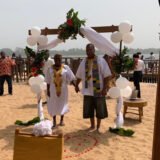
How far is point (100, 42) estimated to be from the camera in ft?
23.2

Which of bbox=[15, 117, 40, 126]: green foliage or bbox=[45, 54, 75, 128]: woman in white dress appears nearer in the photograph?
bbox=[45, 54, 75, 128]: woman in white dress

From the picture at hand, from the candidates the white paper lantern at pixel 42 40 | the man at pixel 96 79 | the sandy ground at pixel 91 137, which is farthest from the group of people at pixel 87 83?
the white paper lantern at pixel 42 40

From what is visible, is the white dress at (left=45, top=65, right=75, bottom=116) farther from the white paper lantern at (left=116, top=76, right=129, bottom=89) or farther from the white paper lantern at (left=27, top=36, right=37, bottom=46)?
the white paper lantern at (left=116, top=76, right=129, bottom=89)

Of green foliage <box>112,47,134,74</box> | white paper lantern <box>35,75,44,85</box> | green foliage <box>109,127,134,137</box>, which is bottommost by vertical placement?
green foliage <box>109,127,134,137</box>

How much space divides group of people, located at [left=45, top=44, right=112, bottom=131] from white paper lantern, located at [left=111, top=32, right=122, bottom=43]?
494 millimetres

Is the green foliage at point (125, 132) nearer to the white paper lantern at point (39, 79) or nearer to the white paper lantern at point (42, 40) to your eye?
the white paper lantern at point (39, 79)

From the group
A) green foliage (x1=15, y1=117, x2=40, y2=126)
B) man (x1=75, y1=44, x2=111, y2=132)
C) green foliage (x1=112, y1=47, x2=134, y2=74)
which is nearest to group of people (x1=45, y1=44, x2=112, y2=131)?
man (x1=75, y1=44, x2=111, y2=132)

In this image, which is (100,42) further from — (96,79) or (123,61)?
(96,79)

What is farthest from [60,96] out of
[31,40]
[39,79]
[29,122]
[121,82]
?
[31,40]

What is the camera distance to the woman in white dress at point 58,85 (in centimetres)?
733

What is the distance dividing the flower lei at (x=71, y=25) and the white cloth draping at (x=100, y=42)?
21cm

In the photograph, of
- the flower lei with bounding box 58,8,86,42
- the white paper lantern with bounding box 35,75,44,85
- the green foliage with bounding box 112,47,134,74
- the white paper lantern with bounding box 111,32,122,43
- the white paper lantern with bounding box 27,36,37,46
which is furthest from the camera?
the white paper lantern with bounding box 27,36,37,46

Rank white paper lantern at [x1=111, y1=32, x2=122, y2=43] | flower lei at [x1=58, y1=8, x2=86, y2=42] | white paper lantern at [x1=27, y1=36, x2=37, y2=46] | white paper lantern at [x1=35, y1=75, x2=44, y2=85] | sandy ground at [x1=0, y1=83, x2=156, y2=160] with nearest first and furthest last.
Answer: sandy ground at [x1=0, y1=83, x2=156, y2=160] → white paper lantern at [x1=111, y1=32, x2=122, y2=43] → flower lei at [x1=58, y1=8, x2=86, y2=42] → white paper lantern at [x1=35, y1=75, x2=44, y2=85] → white paper lantern at [x1=27, y1=36, x2=37, y2=46]

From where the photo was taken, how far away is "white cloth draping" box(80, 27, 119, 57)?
704cm
